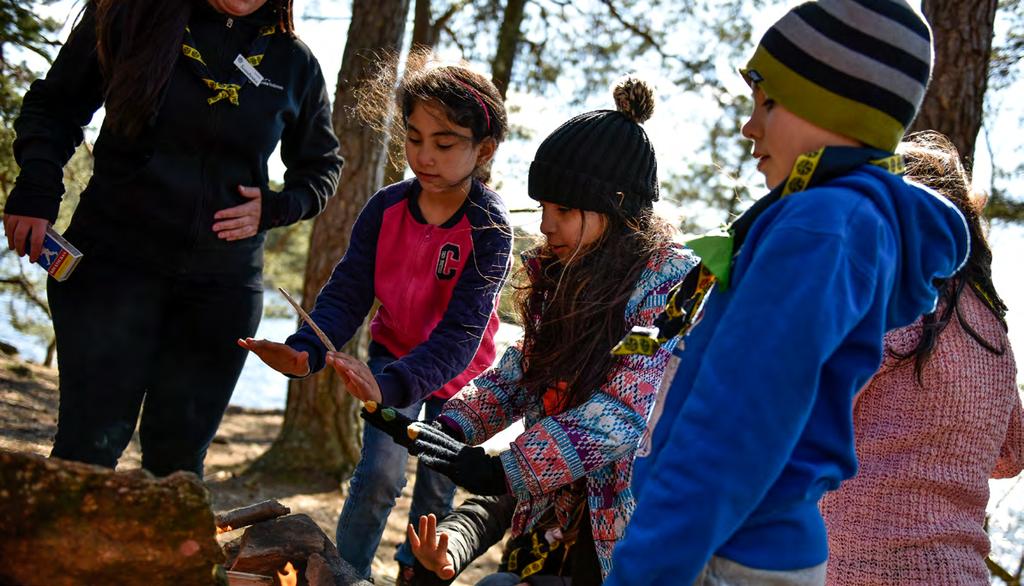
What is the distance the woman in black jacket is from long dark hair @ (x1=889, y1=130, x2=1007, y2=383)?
1.80m

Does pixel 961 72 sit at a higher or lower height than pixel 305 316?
higher

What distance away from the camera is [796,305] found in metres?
1.30

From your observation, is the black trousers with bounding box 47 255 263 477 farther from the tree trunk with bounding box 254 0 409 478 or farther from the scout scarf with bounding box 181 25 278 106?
the tree trunk with bounding box 254 0 409 478

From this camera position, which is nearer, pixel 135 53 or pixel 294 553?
pixel 294 553

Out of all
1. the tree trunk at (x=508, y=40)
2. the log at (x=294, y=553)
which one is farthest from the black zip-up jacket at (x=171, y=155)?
the tree trunk at (x=508, y=40)

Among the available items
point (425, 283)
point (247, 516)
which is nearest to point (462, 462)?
point (247, 516)

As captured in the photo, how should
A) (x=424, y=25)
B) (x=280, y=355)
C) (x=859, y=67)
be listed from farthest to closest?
(x=424, y=25) → (x=280, y=355) → (x=859, y=67)

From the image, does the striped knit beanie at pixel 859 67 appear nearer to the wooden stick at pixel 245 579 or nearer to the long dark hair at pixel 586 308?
the long dark hair at pixel 586 308

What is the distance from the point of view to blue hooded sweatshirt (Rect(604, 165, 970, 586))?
4.28 feet

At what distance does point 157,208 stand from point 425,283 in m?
0.79

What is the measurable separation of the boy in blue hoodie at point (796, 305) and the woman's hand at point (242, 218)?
59.7 inches

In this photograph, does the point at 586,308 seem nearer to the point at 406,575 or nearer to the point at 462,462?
the point at 462,462

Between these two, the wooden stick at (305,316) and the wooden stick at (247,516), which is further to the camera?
the wooden stick at (247,516)

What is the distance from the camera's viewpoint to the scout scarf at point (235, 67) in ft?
8.57
